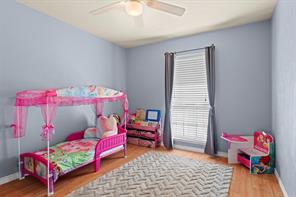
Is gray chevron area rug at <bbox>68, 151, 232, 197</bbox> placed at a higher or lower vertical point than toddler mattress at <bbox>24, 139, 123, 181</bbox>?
lower

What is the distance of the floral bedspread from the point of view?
2.26 meters

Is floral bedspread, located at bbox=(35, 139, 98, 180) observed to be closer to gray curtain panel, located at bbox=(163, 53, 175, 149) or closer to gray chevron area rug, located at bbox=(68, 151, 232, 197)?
gray chevron area rug, located at bbox=(68, 151, 232, 197)

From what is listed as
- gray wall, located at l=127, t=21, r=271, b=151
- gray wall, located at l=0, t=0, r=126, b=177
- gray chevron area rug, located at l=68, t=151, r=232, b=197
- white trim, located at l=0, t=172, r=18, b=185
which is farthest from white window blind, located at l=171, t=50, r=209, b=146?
white trim, located at l=0, t=172, r=18, b=185

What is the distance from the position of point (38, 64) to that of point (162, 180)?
2.73 m

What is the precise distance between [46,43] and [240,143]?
152 inches

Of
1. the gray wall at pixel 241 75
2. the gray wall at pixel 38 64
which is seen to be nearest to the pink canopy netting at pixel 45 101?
the gray wall at pixel 38 64

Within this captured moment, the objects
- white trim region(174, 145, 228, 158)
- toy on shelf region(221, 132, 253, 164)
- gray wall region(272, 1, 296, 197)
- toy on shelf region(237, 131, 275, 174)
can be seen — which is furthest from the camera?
white trim region(174, 145, 228, 158)

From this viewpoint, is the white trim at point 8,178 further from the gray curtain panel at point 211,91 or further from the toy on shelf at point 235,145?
the toy on shelf at point 235,145

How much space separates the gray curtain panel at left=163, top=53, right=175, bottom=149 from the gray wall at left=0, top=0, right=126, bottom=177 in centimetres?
157

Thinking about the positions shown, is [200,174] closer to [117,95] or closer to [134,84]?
[117,95]

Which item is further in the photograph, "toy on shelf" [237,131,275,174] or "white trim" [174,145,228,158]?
"white trim" [174,145,228,158]

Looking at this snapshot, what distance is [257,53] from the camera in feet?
10.1

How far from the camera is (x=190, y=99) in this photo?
3.80 metres

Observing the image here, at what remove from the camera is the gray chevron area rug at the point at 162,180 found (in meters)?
2.14
